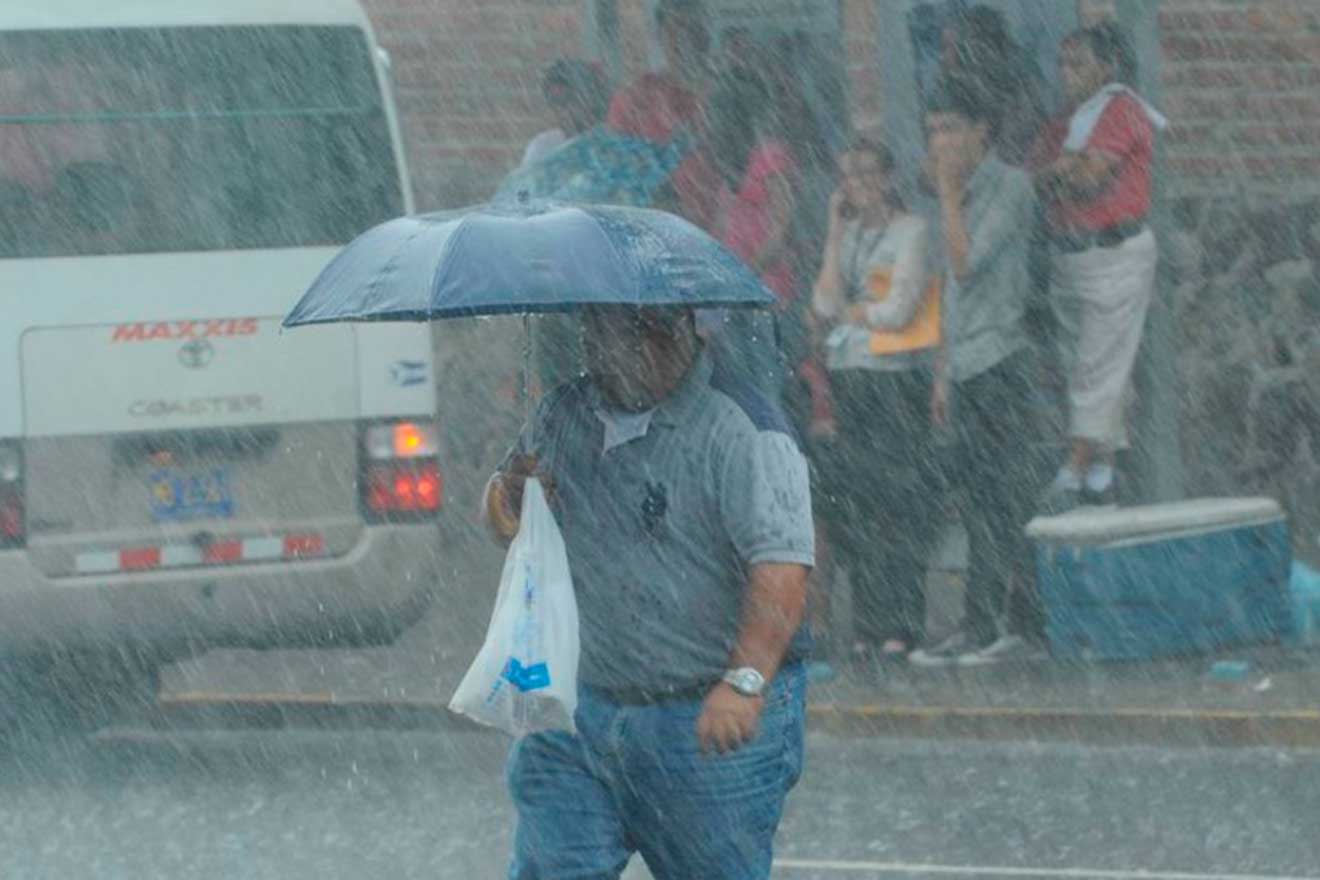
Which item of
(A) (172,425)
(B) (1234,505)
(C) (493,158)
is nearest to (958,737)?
(B) (1234,505)

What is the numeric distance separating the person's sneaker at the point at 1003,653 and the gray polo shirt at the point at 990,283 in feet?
3.41

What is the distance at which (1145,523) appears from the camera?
11016 millimetres

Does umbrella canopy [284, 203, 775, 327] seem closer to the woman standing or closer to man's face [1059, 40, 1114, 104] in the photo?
the woman standing

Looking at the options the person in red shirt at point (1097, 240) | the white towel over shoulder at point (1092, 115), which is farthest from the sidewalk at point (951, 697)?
the white towel over shoulder at point (1092, 115)

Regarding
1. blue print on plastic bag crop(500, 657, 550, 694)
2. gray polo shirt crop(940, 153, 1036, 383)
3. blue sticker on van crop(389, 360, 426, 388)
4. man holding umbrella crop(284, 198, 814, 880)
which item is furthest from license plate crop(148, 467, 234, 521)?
blue print on plastic bag crop(500, 657, 550, 694)

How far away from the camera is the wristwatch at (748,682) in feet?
16.6

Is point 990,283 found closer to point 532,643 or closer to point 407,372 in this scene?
point 407,372

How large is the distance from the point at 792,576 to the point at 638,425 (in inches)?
15.3

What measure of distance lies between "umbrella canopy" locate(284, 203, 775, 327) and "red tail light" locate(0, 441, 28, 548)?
4623 mm

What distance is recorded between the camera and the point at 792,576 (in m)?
5.12

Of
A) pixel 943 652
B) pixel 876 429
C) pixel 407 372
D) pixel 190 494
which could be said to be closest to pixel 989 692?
pixel 943 652

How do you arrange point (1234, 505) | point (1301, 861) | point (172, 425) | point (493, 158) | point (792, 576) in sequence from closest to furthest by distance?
point (792, 576) → point (1301, 861) → point (172, 425) → point (1234, 505) → point (493, 158)

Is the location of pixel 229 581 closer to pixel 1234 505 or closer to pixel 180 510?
pixel 180 510

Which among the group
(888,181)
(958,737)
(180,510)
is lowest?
(958,737)
